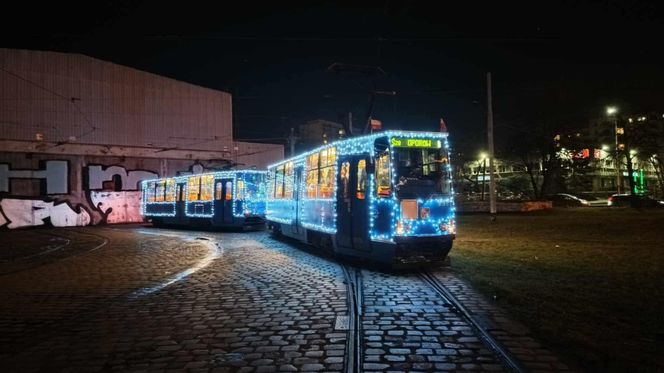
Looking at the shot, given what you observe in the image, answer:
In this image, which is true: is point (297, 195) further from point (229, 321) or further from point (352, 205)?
point (229, 321)

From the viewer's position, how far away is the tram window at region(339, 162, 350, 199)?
42.6 ft

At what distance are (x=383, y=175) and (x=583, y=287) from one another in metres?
4.61

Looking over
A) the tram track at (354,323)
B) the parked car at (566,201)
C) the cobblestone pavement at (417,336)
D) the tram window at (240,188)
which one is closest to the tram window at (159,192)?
the tram window at (240,188)

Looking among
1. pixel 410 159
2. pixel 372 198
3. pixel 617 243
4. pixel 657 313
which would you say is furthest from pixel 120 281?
pixel 617 243

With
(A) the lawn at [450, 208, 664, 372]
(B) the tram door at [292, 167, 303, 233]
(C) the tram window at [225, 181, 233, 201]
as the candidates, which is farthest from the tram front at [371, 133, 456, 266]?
(C) the tram window at [225, 181, 233, 201]

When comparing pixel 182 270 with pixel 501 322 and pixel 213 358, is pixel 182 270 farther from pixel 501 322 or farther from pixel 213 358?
pixel 501 322

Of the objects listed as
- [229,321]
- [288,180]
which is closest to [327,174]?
[288,180]

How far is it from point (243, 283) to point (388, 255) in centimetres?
324

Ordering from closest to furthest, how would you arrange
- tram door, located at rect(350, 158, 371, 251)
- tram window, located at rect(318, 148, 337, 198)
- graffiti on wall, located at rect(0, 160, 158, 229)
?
tram door, located at rect(350, 158, 371, 251) < tram window, located at rect(318, 148, 337, 198) < graffiti on wall, located at rect(0, 160, 158, 229)

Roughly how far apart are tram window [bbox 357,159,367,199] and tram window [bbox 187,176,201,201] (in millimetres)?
17367

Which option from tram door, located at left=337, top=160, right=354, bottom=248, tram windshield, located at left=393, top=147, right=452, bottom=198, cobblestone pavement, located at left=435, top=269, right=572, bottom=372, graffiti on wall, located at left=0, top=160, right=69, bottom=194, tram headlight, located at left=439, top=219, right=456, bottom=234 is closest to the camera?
cobblestone pavement, located at left=435, top=269, right=572, bottom=372

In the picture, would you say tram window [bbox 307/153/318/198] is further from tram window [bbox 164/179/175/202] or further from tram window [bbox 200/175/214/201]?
tram window [bbox 164/179/175/202]

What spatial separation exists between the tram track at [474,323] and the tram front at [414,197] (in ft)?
2.40

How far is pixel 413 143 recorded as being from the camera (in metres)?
11.6
